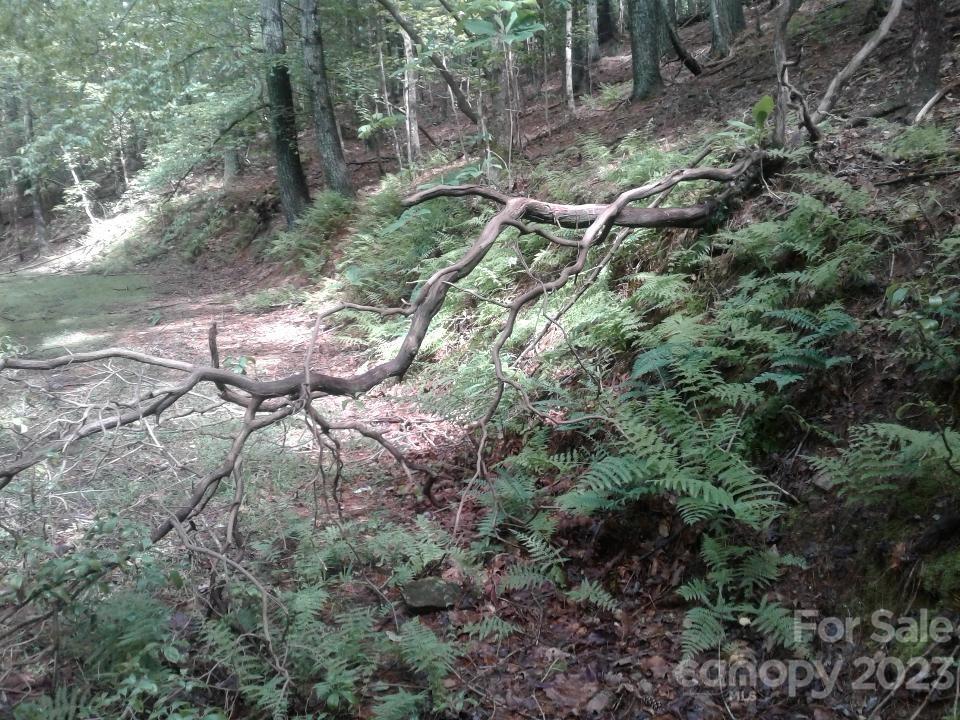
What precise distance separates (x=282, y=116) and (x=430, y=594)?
476 inches

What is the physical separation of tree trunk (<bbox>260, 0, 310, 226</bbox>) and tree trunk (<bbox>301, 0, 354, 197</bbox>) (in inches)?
23.9

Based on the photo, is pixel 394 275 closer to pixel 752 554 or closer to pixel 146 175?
pixel 752 554

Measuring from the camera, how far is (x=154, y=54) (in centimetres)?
1383

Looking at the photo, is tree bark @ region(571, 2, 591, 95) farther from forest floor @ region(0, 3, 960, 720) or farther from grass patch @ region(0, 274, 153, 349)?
grass patch @ region(0, 274, 153, 349)

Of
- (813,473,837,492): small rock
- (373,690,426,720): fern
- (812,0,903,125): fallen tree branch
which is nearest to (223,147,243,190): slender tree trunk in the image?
(812,0,903,125): fallen tree branch

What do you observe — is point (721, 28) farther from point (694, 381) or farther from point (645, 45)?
point (694, 381)

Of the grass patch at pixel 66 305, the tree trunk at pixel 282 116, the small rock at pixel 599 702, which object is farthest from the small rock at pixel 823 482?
the tree trunk at pixel 282 116

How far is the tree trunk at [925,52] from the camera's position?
5.75 metres

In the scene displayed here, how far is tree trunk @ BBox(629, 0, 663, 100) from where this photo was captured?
10.4m

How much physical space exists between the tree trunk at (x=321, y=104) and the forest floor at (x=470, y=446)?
250 cm

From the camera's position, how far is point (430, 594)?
3.89m

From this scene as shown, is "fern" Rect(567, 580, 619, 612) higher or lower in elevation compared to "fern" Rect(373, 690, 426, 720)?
lower

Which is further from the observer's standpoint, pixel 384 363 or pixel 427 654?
pixel 384 363

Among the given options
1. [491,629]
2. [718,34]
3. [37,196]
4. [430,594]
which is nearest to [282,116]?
[718,34]
